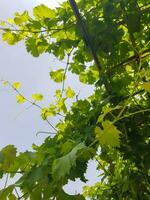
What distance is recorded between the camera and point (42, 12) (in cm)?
275

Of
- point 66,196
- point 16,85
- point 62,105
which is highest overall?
point 16,85

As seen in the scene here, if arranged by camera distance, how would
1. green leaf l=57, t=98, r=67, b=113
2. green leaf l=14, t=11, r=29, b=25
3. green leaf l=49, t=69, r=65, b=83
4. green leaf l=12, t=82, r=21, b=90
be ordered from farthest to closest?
green leaf l=12, t=82, r=21, b=90 < green leaf l=57, t=98, r=67, b=113 < green leaf l=49, t=69, r=65, b=83 < green leaf l=14, t=11, r=29, b=25

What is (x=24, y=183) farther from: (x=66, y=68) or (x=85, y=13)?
(x=66, y=68)

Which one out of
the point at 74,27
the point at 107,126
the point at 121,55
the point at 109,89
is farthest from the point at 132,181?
the point at 107,126

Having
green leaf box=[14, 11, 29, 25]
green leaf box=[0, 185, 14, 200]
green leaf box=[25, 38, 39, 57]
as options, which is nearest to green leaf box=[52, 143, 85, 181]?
green leaf box=[0, 185, 14, 200]

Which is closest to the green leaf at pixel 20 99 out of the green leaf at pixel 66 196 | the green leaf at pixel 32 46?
the green leaf at pixel 32 46

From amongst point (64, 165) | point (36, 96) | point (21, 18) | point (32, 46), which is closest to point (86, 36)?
point (32, 46)

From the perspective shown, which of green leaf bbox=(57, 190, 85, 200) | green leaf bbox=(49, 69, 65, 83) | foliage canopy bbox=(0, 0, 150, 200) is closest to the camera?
green leaf bbox=(57, 190, 85, 200)

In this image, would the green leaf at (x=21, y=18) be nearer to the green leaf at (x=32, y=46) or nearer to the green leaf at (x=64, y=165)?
the green leaf at (x=32, y=46)

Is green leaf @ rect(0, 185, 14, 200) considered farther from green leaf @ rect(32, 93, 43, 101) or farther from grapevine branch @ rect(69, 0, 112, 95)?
green leaf @ rect(32, 93, 43, 101)

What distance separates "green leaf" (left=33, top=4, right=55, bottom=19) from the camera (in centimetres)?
273

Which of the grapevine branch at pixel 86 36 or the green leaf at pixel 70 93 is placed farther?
the green leaf at pixel 70 93

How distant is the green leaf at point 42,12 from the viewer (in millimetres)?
2727

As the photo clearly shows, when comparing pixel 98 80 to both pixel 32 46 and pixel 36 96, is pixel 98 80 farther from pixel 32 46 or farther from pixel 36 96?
pixel 36 96
